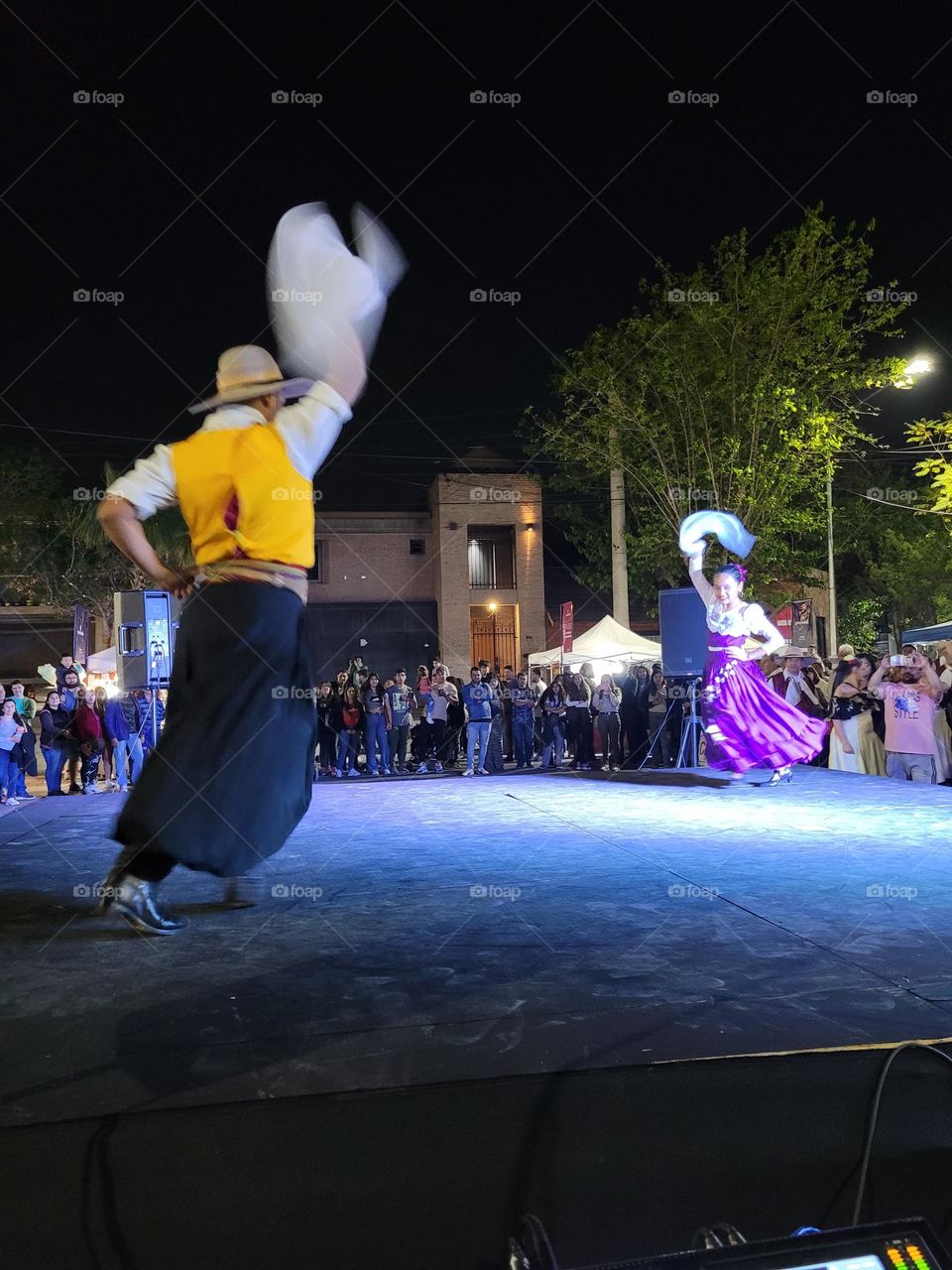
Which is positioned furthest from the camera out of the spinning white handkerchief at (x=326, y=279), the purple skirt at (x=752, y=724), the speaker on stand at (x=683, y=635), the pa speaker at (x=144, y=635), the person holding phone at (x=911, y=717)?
the pa speaker at (x=144, y=635)

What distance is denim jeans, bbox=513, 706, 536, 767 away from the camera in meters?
14.0

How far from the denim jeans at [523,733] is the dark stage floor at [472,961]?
30.0 ft

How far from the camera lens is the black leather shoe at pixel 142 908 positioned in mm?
2855

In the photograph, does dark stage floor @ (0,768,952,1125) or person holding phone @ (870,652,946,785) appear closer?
dark stage floor @ (0,768,952,1125)

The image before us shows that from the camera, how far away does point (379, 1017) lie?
213 centimetres

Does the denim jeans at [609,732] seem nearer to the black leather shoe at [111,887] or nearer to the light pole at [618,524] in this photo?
the light pole at [618,524]

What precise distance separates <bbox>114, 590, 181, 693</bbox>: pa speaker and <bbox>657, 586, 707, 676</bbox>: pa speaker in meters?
5.16

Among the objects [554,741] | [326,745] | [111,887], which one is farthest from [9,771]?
[111,887]

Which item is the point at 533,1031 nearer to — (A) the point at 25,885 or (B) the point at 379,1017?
(B) the point at 379,1017

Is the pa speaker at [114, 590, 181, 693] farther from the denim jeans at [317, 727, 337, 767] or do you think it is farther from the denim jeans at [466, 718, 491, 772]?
the denim jeans at [466, 718, 491, 772]

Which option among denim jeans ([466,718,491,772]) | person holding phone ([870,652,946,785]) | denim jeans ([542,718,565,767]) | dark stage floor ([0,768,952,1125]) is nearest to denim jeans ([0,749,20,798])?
denim jeans ([466,718,491,772])

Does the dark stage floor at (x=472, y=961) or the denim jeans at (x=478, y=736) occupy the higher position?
the denim jeans at (x=478, y=736)

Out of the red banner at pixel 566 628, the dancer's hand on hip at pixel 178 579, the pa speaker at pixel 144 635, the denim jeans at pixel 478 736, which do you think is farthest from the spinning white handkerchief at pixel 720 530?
the red banner at pixel 566 628

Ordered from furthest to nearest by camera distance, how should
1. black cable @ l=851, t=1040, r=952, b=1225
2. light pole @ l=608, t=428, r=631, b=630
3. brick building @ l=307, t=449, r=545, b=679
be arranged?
brick building @ l=307, t=449, r=545, b=679, light pole @ l=608, t=428, r=631, b=630, black cable @ l=851, t=1040, r=952, b=1225
